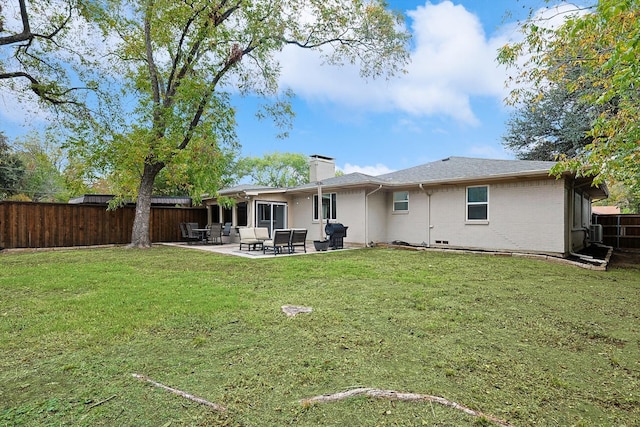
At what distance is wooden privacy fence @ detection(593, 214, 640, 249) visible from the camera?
15.3 m

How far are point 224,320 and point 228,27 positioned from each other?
1408 centimetres

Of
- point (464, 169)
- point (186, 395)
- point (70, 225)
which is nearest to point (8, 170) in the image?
point (70, 225)

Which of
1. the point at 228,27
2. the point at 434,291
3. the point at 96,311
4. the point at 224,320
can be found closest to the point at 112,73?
the point at 228,27

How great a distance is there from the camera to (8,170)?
22.1 metres

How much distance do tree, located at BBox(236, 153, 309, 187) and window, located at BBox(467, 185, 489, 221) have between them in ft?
105

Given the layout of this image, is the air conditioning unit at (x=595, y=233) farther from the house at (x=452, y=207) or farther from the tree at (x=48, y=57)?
the tree at (x=48, y=57)

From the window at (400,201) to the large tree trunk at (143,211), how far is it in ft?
32.4

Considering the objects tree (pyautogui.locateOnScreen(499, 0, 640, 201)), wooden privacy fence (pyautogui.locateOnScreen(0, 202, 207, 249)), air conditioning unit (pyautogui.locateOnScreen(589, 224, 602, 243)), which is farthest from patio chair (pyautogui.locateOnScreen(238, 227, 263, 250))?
air conditioning unit (pyautogui.locateOnScreen(589, 224, 602, 243))

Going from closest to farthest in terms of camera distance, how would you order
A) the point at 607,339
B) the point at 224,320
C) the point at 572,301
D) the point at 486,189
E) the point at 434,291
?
the point at 607,339
the point at 224,320
the point at 572,301
the point at 434,291
the point at 486,189

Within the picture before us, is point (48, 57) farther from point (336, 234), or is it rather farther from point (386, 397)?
point (386, 397)

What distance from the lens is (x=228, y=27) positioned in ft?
46.3

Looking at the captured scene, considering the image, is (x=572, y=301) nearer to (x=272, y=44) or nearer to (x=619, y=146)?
(x=619, y=146)

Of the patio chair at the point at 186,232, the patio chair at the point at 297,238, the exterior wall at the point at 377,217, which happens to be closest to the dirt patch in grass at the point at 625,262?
the exterior wall at the point at 377,217

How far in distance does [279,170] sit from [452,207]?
111 feet
